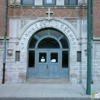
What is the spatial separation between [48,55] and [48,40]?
1161 mm

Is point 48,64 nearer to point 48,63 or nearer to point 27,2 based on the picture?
point 48,63

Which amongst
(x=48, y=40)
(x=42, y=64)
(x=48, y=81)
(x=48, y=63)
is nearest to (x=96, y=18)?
(x=48, y=40)

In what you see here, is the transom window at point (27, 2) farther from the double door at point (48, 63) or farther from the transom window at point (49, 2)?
the double door at point (48, 63)

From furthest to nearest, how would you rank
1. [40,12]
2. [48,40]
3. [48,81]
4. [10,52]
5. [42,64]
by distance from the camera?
[48,40]
[42,64]
[40,12]
[48,81]
[10,52]

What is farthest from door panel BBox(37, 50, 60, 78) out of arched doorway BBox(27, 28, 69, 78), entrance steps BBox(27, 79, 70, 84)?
entrance steps BBox(27, 79, 70, 84)

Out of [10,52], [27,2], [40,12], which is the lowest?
[10,52]

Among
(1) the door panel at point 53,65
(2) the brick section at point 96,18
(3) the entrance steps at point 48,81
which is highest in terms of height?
(2) the brick section at point 96,18

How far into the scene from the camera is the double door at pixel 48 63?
14.6 metres

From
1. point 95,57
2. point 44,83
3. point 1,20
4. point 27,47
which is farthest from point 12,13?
point 95,57

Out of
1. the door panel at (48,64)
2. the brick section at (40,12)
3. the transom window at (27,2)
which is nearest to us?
the brick section at (40,12)

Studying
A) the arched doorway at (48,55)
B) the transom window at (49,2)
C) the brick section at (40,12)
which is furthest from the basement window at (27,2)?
the arched doorway at (48,55)

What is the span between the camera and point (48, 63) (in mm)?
14672

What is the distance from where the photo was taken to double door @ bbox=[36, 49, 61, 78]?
573 inches

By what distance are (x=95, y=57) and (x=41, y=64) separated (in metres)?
→ 4.07
